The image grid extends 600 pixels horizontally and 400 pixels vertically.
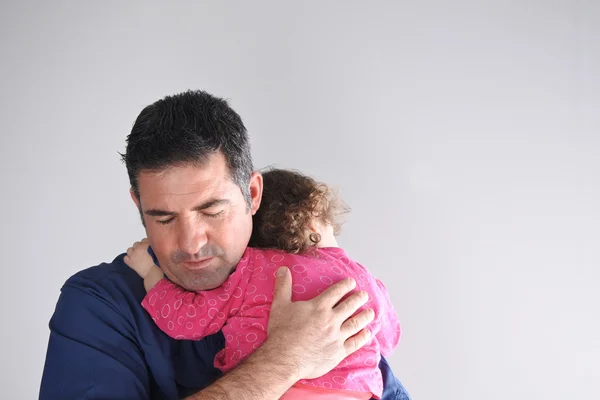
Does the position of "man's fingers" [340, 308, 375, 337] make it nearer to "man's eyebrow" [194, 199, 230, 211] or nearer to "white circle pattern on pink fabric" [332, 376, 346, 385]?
"white circle pattern on pink fabric" [332, 376, 346, 385]

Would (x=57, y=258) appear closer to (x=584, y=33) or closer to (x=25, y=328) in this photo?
(x=25, y=328)

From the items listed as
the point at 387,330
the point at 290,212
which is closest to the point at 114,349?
the point at 290,212

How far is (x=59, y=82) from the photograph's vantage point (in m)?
2.50

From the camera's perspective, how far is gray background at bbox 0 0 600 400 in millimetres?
2512

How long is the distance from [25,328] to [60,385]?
3.46 ft

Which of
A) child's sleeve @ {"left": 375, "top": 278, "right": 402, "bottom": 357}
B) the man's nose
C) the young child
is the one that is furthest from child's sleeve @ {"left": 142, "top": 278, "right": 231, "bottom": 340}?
child's sleeve @ {"left": 375, "top": 278, "right": 402, "bottom": 357}

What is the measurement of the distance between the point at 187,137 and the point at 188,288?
15.7 inches

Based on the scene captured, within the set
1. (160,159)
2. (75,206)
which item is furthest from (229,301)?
(75,206)

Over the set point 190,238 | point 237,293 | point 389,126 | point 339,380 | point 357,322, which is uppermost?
point 389,126

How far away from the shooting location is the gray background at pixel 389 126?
251 centimetres

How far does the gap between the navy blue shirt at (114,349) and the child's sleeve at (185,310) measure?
82 mm

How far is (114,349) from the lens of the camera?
175 cm

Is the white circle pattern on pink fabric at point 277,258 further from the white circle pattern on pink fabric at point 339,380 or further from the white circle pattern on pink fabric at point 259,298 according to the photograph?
the white circle pattern on pink fabric at point 339,380

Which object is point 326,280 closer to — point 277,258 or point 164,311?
point 277,258
